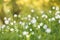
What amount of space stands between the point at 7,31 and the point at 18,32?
0.47 meters

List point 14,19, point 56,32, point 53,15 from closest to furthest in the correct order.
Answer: point 56,32 → point 53,15 → point 14,19

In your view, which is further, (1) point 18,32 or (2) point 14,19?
(2) point 14,19

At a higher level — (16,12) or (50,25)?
(16,12)

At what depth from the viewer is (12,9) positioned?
6.61 meters

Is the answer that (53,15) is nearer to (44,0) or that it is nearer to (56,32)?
(56,32)

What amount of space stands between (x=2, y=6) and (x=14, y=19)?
0.80 metres

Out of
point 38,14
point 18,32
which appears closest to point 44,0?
point 38,14

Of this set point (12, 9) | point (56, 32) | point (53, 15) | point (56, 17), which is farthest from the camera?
point (12, 9)

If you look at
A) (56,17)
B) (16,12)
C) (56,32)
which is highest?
(16,12)

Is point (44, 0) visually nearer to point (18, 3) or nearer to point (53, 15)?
point (18, 3)

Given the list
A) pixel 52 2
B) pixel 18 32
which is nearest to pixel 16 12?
pixel 52 2

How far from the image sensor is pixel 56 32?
4.71 m

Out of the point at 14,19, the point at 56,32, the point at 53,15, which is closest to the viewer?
the point at 56,32

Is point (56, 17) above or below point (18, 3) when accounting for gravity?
below
